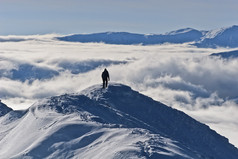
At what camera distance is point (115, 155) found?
18512 cm

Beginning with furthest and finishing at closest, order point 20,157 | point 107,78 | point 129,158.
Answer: point 20,157
point 129,158
point 107,78

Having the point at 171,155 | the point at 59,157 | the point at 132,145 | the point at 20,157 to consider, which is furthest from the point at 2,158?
the point at 171,155

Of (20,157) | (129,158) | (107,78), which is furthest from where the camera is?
(20,157)

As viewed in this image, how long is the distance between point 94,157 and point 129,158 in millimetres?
14546

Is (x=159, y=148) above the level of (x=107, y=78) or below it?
below

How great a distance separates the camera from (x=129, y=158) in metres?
184

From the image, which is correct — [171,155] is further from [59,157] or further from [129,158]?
[59,157]

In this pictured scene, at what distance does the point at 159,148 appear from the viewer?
199m

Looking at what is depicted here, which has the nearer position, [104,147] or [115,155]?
[115,155]

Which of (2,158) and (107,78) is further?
(2,158)

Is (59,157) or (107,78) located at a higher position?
(107,78)

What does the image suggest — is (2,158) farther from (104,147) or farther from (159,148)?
(159,148)

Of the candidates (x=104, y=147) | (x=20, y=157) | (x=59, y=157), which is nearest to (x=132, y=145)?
(x=104, y=147)

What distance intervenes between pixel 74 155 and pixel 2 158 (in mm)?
26819
